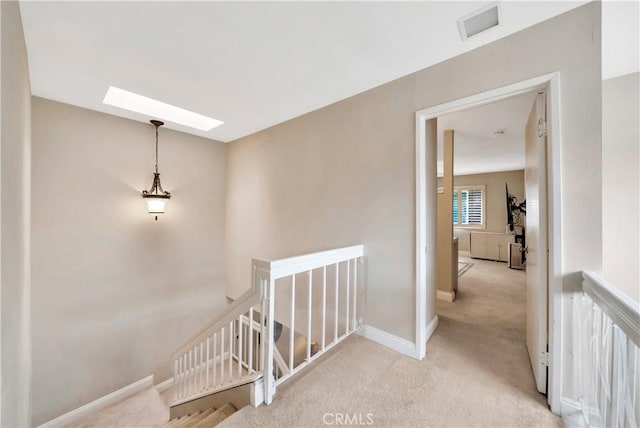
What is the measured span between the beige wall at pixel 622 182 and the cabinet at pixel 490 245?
4.04 m

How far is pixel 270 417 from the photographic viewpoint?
1421 mm

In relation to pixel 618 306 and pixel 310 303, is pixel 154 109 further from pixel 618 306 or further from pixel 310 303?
pixel 618 306

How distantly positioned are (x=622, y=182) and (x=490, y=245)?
4591mm

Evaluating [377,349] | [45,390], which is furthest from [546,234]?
[45,390]

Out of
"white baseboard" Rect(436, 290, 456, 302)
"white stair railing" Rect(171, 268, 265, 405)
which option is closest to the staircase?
"white stair railing" Rect(171, 268, 265, 405)

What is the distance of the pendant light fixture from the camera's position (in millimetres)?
3230

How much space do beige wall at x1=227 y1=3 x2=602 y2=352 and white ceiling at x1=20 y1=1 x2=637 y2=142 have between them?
14 centimetres

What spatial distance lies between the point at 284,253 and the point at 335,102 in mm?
1911

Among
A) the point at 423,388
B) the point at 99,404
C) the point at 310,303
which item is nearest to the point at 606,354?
the point at 423,388

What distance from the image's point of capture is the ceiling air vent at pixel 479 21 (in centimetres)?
141

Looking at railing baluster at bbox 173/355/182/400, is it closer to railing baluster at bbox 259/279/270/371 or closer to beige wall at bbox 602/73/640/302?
railing baluster at bbox 259/279/270/371

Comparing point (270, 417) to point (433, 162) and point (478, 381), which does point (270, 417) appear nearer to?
point (478, 381)

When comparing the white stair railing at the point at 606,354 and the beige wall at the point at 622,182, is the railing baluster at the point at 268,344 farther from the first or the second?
the beige wall at the point at 622,182

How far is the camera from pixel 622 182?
6.72ft
